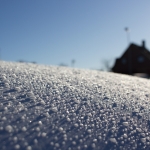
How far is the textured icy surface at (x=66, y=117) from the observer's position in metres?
0.78

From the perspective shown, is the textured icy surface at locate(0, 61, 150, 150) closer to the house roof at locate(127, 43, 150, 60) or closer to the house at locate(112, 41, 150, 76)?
the house at locate(112, 41, 150, 76)

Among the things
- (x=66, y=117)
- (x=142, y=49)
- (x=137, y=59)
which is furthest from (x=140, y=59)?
(x=66, y=117)

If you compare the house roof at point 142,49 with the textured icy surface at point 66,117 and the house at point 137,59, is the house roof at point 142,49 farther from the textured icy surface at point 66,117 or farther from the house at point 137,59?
the textured icy surface at point 66,117

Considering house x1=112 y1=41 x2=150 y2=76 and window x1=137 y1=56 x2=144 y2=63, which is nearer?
house x1=112 y1=41 x2=150 y2=76

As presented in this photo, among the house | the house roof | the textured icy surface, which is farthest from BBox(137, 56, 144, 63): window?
the textured icy surface

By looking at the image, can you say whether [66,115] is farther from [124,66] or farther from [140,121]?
[124,66]

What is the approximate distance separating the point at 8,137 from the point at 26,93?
0.38 m

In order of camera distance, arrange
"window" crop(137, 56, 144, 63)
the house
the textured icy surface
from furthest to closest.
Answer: "window" crop(137, 56, 144, 63)
the house
the textured icy surface

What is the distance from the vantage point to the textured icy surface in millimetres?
781

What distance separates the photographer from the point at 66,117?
94 centimetres

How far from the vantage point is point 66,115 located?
952mm

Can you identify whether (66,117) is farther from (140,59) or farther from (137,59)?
(137,59)

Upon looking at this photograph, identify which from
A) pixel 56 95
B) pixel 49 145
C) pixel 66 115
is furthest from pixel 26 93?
pixel 49 145

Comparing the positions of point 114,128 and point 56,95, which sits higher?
point 56,95
